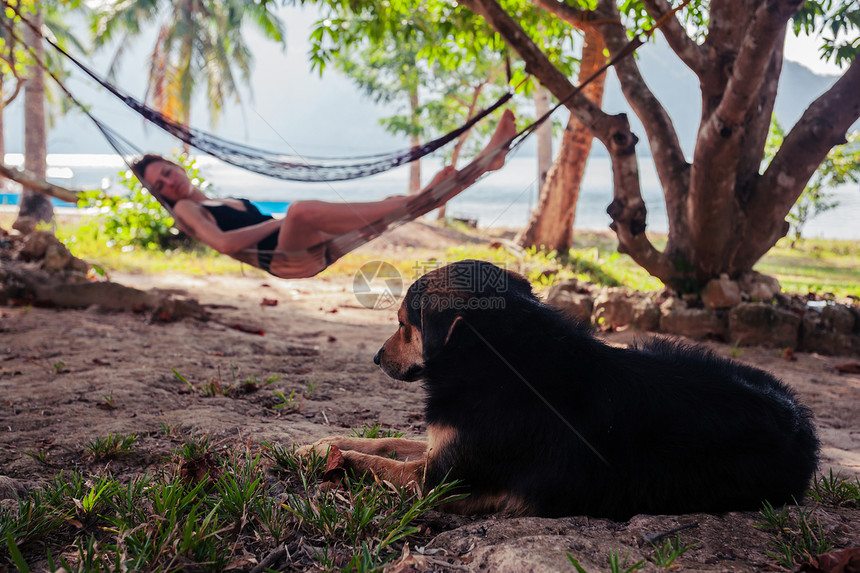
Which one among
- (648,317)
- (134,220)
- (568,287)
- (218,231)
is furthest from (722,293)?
(134,220)

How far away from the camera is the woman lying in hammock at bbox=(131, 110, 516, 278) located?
13.5 ft

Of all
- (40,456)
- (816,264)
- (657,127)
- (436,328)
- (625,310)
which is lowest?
(40,456)

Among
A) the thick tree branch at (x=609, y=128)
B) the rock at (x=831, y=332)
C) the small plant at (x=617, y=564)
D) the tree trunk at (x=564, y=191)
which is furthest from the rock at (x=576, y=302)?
the small plant at (x=617, y=564)

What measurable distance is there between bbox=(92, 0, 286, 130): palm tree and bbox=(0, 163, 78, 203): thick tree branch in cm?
995

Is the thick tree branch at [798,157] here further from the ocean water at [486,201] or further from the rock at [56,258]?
the rock at [56,258]

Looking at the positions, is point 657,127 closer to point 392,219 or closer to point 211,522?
point 392,219

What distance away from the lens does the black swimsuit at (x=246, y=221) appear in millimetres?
4219

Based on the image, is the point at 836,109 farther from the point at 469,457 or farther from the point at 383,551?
the point at 383,551

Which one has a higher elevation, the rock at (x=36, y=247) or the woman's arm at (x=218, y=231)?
the woman's arm at (x=218, y=231)

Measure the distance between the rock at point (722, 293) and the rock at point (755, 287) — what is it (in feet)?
0.36

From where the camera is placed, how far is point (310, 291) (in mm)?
7590

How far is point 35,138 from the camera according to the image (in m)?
11.0

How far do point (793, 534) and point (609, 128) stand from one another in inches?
151

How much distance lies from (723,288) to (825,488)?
11.0 ft
